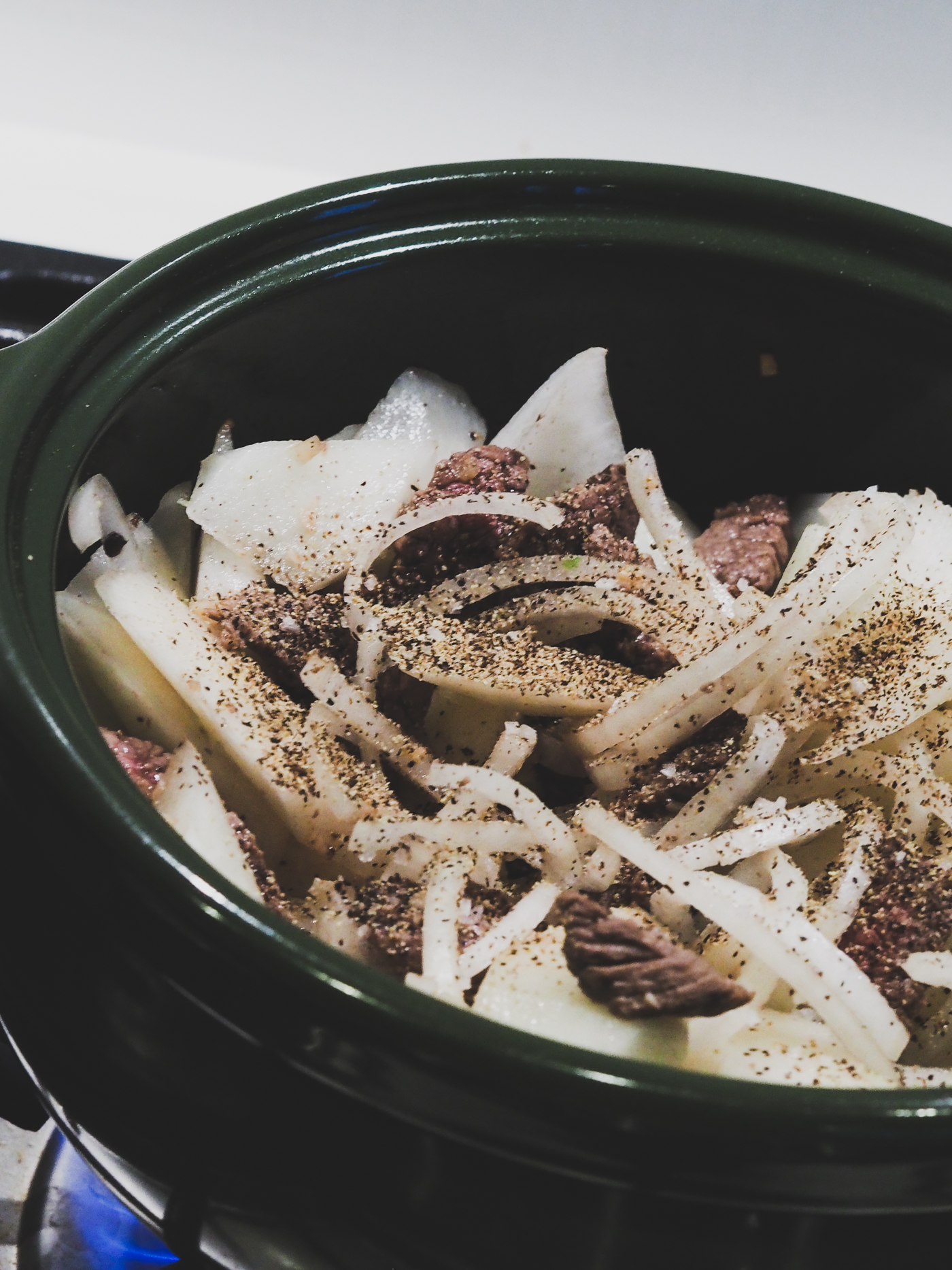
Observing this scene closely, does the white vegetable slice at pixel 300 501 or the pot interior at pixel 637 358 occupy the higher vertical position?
the pot interior at pixel 637 358

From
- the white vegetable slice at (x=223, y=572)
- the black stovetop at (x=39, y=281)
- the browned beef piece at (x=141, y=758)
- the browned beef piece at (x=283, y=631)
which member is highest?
the black stovetop at (x=39, y=281)

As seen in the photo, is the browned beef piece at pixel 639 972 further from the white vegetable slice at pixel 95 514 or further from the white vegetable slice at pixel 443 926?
the white vegetable slice at pixel 95 514

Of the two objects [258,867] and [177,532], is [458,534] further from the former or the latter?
[258,867]

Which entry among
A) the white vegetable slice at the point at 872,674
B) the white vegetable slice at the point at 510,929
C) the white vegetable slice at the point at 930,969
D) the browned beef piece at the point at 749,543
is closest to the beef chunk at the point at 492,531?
the browned beef piece at the point at 749,543

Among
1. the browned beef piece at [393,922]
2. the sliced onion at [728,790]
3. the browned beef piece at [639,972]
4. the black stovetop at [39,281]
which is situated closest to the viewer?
the browned beef piece at [639,972]

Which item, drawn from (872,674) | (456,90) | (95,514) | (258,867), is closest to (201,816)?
(258,867)

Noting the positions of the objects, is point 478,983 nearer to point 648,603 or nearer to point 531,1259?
point 531,1259

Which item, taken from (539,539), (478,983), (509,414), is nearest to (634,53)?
(509,414)
